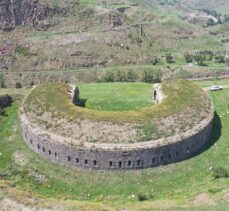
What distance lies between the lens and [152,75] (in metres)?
101

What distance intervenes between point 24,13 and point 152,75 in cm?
5354

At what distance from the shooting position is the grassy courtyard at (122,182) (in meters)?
47.8

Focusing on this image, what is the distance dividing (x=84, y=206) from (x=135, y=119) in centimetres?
1788

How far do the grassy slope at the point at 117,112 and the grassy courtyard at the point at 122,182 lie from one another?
670 centimetres

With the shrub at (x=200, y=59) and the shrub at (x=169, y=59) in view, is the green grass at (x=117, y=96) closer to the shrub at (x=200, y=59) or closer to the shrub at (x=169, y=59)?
the shrub at (x=200, y=59)

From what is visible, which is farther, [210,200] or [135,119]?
[135,119]

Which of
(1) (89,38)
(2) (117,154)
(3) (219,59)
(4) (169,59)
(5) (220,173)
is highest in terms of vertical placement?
(2) (117,154)

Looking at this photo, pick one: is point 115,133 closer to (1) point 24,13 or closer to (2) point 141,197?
(2) point 141,197

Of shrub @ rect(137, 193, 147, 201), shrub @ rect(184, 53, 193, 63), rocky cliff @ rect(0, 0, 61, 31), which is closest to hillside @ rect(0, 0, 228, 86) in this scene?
rocky cliff @ rect(0, 0, 61, 31)

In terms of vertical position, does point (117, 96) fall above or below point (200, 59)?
above

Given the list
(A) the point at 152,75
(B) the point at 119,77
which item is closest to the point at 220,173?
(B) the point at 119,77

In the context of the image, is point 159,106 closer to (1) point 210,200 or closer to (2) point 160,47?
(1) point 210,200

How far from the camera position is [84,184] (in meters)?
51.8

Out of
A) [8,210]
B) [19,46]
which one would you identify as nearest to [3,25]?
[19,46]
